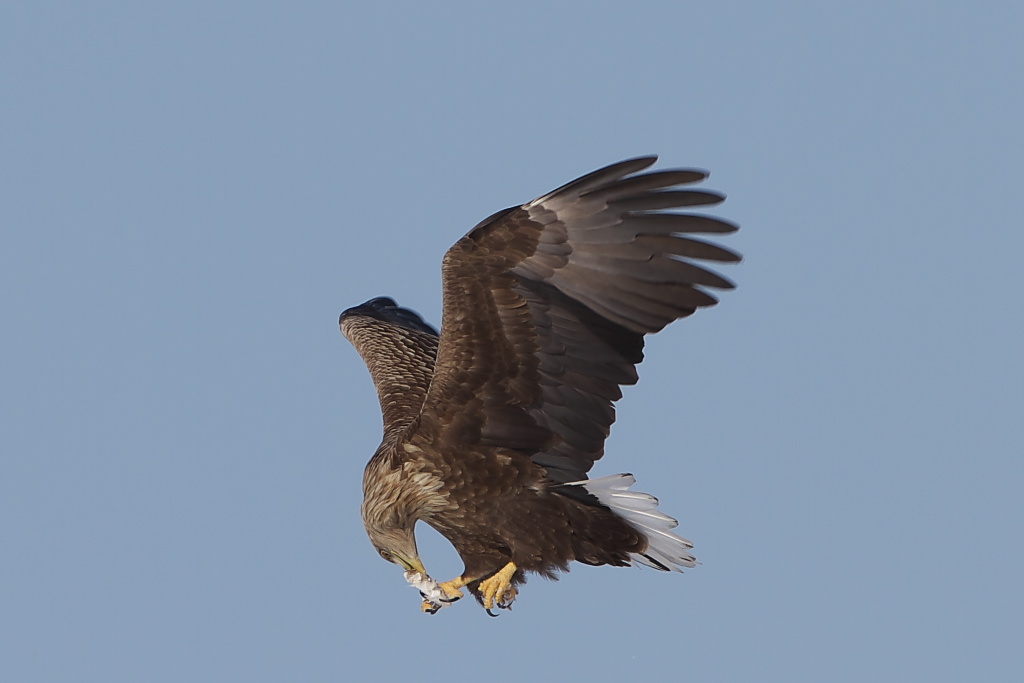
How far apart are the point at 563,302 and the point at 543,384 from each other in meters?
0.44

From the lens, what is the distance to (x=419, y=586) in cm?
783

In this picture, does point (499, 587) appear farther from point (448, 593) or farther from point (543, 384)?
point (543, 384)

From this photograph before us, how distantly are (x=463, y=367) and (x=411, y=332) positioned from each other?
3.33 metres

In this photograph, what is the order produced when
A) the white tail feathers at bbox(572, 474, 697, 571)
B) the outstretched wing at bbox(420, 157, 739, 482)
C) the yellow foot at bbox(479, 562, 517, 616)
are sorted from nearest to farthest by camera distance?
1. the outstretched wing at bbox(420, 157, 739, 482)
2. the white tail feathers at bbox(572, 474, 697, 571)
3. the yellow foot at bbox(479, 562, 517, 616)

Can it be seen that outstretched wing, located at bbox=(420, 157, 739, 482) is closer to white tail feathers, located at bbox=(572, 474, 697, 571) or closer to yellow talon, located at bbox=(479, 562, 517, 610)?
white tail feathers, located at bbox=(572, 474, 697, 571)

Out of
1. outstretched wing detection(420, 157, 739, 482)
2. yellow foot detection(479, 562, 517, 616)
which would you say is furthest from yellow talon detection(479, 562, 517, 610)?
outstretched wing detection(420, 157, 739, 482)

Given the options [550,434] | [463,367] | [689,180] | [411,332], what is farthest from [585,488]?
[411,332]

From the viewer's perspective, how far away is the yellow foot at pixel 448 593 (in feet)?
25.8

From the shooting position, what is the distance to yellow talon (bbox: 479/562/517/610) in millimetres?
7770

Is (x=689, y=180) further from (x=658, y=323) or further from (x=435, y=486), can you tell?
(x=435, y=486)

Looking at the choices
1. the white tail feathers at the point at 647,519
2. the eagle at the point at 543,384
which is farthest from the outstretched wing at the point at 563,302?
the white tail feathers at the point at 647,519

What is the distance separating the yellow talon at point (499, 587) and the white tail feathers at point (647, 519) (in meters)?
0.63

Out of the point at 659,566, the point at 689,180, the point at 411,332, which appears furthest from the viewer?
the point at 411,332

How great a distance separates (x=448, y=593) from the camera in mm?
7855
